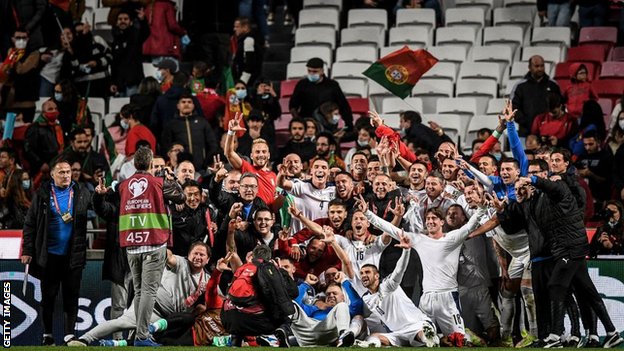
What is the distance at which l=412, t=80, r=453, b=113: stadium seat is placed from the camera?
2069 centimetres

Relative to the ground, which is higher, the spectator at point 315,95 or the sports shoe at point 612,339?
the spectator at point 315,95

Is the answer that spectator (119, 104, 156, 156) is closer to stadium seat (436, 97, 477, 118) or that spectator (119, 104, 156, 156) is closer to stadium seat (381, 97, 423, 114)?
stadium seat (381, 97, 423, 114)

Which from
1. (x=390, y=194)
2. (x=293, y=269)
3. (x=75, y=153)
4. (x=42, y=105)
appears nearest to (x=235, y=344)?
(x=293, y=269)

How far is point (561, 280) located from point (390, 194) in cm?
243

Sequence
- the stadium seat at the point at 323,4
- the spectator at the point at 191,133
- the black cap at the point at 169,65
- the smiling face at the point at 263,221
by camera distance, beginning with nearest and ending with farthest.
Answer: the smiling face at the point at 263,221 → the spectator at the point at 191,133 → the black cap at the point at 169,65 → the stadium seat at the point at 323,4

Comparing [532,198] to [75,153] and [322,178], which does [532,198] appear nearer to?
[322,178]

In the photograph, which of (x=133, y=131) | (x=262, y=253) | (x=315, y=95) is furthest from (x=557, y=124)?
(x=262, y=253)

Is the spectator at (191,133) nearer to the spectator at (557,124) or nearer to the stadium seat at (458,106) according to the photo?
the stadium seat at (458,106)

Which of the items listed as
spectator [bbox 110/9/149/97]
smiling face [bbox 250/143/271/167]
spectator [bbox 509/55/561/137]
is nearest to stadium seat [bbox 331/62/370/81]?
spectator [bbox 509/55/561/137]

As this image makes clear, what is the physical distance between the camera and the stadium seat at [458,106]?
20234 mm

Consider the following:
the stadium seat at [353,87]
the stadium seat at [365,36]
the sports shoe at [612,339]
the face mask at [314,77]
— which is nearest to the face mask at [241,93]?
the face mask at [314,77]

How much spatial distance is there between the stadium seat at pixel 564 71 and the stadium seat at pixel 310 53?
351 centimetres

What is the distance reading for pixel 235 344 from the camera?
13.9 m

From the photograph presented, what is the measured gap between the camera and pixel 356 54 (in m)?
21.5
